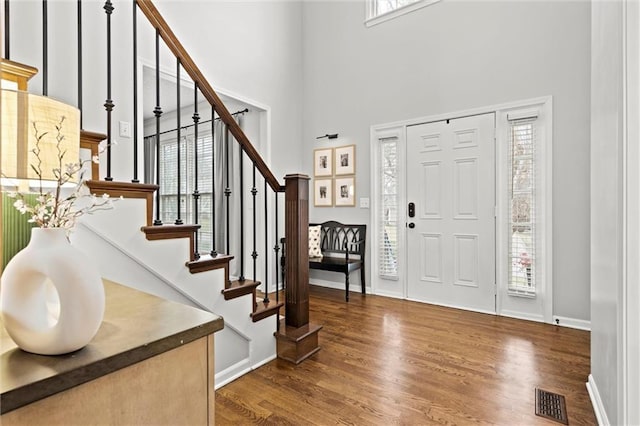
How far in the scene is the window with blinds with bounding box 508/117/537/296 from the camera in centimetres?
332

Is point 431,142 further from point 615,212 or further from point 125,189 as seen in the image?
point 125,189

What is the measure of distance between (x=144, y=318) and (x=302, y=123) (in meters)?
4.32

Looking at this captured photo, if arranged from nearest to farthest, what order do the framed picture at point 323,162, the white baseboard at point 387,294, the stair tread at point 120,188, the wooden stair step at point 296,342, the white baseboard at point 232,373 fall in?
the stair tread at point 120,188 < the white baseboard at point 232,373 < the wooden stair step at point 296,342 < the white baseboard at point 387,294 < the framed picture at point 323,162

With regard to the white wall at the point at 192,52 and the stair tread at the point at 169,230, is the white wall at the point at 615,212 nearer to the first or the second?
the stair tread at the point at 169,230

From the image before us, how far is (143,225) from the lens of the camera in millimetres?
1699

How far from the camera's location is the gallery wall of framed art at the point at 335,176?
4.44 metres

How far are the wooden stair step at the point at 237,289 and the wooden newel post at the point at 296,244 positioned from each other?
1.01 feet

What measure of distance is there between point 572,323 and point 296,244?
2.65 metres

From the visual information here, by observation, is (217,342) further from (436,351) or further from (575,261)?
(575,261)

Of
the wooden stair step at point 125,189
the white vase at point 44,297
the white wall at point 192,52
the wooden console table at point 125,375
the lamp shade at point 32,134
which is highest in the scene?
the white wall at point 192,52

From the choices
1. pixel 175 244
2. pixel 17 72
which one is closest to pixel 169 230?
pixel 175 244

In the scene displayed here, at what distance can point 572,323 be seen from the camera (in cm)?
309

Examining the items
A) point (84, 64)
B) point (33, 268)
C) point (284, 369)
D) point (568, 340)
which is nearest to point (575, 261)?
point (568, 340)

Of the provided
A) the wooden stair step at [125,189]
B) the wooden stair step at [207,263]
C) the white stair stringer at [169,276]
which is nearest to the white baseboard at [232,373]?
the white stair stringer at [169,276]
